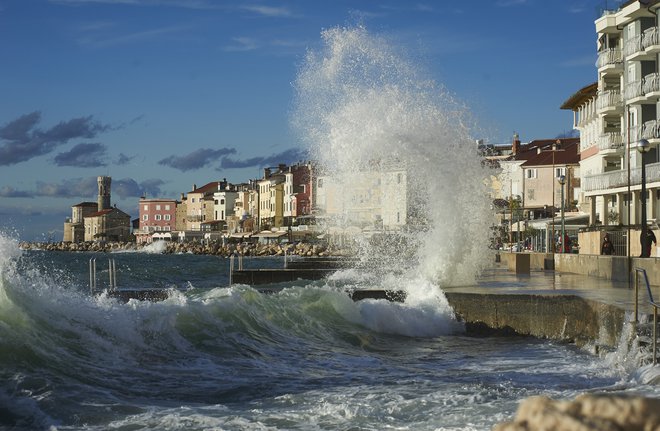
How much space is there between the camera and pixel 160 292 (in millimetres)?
21766

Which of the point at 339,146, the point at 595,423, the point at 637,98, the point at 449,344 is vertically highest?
the point at 637,98

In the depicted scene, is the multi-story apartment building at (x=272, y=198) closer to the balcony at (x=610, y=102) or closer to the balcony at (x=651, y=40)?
the balcony at (x=610, y=102)

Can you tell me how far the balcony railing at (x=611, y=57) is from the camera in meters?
56.6

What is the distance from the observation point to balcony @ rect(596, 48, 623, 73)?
5662 centimetres

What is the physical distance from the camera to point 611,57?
56844mm

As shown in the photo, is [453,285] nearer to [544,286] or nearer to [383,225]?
[544,286]

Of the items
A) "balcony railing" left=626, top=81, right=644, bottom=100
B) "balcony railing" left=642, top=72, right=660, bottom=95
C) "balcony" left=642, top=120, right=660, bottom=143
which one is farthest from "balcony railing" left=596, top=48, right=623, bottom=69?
"balcony" left=642, top=120, right=660, bottom=143

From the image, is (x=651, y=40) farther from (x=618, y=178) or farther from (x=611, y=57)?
(x=618, y=178)

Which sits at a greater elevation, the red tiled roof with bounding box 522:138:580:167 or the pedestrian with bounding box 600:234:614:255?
the red tiled roof with bounding box 522:138:580:167

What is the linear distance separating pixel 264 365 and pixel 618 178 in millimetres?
41850

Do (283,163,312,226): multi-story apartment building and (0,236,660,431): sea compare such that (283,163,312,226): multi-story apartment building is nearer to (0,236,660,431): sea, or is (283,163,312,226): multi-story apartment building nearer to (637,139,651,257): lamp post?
(637,139,651,257): lamp post

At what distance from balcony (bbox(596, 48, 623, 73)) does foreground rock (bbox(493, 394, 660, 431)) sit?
2267 inches

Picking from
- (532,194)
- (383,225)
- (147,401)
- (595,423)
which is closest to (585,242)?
(383,225)

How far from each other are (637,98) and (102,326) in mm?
43543
